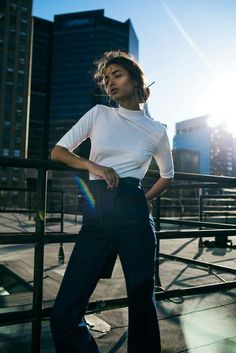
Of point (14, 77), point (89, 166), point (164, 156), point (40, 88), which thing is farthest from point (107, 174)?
point (40, 88)

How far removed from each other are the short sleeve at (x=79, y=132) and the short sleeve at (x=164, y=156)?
45cm

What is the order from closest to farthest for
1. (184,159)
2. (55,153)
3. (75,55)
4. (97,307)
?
(55,153)
(97,307)
(184,159)
(75,55)

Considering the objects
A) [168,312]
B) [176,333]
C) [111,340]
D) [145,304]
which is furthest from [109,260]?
[168,312]

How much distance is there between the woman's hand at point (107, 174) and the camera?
1776 millimetres

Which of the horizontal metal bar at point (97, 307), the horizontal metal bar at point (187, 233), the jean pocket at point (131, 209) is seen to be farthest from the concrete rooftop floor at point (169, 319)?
the jean pocket at point (131, 209)

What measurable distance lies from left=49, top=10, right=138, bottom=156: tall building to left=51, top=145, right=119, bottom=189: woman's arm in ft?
421

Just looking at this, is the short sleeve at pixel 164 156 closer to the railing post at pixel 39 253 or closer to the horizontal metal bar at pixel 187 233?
the horizontal metal bar at pixel 187 233

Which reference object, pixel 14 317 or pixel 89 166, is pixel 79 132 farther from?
pixel 14 317

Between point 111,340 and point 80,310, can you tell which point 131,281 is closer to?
point 80,310

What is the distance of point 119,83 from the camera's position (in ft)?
6.76

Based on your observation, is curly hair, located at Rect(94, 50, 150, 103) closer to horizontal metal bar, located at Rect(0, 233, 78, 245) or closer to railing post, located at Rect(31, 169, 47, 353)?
railing post, located at Rect(31, 169, 47, 353)

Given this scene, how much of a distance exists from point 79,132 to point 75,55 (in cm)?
14098

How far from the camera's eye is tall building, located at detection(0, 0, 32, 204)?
9388 centimetres

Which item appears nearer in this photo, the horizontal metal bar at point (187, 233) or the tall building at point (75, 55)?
the horizontal metal bar at point (187, 233)
